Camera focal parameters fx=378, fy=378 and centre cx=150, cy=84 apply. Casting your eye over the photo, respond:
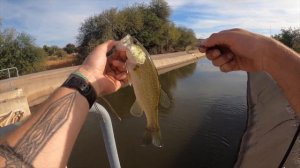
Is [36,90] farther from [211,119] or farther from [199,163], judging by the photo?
[199,163]

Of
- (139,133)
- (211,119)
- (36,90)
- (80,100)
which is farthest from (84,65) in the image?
(36,90)

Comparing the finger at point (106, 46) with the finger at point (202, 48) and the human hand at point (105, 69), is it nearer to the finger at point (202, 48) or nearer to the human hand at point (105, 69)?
the human hand at point (105, 69)

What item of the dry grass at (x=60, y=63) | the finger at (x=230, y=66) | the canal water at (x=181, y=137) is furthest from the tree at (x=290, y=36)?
the finger at (x=230, y=66)

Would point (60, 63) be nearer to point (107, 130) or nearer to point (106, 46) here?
point (107, 130)

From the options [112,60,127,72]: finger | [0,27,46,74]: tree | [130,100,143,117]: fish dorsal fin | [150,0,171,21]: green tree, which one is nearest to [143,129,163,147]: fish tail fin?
[130,100,143,117]: fish dorsal fin

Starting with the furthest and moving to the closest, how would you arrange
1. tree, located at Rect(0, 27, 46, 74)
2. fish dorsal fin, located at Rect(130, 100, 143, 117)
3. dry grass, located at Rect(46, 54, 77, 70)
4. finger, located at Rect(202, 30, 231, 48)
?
dry grass, located at Rect(46, 54, 77, 70), tree, located at Rect(0, 27, 46, 74), fish dorsal fin, located at Rect(130, 100, 143, 117), finger, located at Rect(202, 30, 231, 48)

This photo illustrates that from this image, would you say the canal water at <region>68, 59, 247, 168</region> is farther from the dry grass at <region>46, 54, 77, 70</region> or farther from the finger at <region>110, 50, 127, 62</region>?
the dry grass at <region>46, 54, 77, 70</region>
